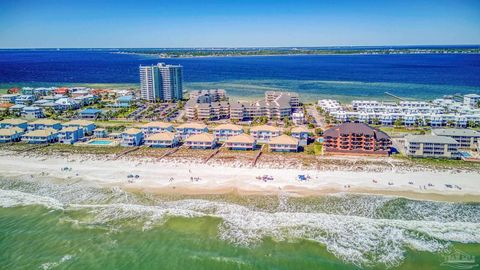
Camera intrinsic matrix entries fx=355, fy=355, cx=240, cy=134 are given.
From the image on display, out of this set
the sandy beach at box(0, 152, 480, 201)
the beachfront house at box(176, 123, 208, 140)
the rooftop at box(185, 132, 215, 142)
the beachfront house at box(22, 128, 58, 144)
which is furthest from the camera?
the beachfront house at box(176, 123, 208, 140)

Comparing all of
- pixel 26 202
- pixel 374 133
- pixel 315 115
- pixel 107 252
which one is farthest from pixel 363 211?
pixel 315 115

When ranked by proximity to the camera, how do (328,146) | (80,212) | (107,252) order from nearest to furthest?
(107,252) < (80,212) < (328,146)

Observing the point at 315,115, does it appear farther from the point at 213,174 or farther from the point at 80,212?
the point at 80,212

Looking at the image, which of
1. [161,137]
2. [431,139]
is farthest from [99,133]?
[431,139]

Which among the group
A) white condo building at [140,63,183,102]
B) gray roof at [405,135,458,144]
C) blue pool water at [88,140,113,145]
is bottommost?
blue pool water at [88,140,113,145]

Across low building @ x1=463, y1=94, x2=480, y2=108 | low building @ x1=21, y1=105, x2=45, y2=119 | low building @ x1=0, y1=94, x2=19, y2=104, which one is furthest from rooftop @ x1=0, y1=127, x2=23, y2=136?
low building @ x1=463, y1=94, x2=480, y2=108

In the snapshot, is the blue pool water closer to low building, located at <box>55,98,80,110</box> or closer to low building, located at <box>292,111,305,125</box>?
low building, located at <box>55,98,80,110</box>
